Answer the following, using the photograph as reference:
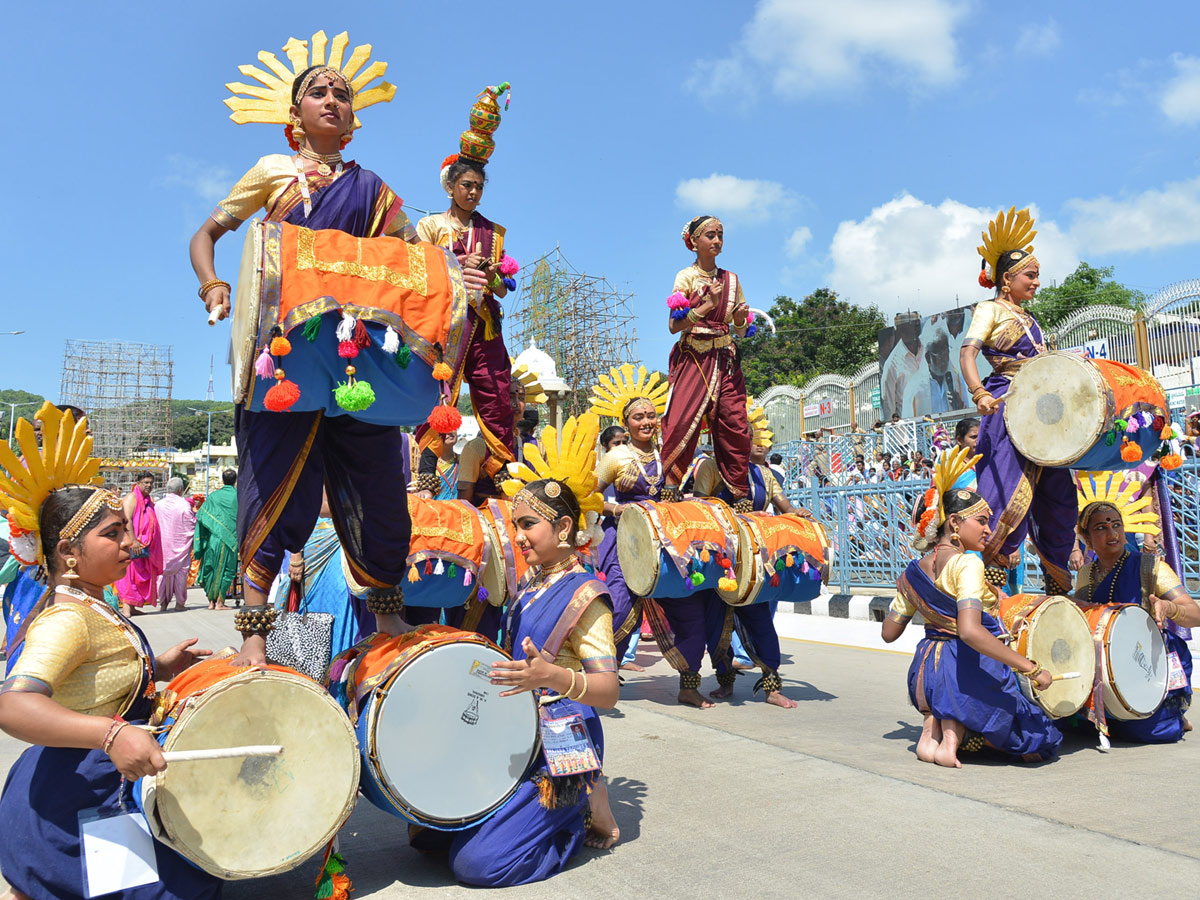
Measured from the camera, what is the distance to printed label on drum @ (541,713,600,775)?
300 centimetres

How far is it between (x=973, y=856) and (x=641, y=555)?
9.76ft

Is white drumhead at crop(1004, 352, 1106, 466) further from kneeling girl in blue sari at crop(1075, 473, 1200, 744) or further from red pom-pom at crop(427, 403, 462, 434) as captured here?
red pom-pom at crop(427, 403, 462, 434)

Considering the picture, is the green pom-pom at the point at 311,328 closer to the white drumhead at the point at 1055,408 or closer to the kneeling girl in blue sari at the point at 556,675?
the kneeling girl in blue sari at the point at 556,675

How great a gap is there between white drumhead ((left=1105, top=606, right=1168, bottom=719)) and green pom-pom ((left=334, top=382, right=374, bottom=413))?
12.4ft

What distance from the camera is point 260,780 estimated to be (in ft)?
8.14

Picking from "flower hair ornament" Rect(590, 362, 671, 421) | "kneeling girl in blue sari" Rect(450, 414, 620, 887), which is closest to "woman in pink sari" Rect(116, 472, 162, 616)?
"flower hair ornament" Rect(590, 362, 671, 421)

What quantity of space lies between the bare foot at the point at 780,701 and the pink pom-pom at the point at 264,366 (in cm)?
424

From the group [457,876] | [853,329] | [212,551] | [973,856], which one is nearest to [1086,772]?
[973,856]

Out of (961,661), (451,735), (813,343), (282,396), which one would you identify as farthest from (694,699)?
(813,343)

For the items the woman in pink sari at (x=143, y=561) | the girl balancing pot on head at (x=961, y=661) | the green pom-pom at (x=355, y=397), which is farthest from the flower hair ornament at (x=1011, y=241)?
the woman in pink sari at (x=143, y=561)

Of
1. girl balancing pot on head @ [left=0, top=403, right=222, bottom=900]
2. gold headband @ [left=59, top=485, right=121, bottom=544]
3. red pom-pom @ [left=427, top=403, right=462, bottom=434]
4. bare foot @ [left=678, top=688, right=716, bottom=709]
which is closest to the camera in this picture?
girl balancing pot on head @ [left=0, top=403, right=222, bottom=900]

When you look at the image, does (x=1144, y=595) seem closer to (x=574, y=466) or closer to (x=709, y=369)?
(x=709, y=369)

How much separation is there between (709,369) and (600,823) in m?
3.88

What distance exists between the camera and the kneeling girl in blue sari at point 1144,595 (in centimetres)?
472
